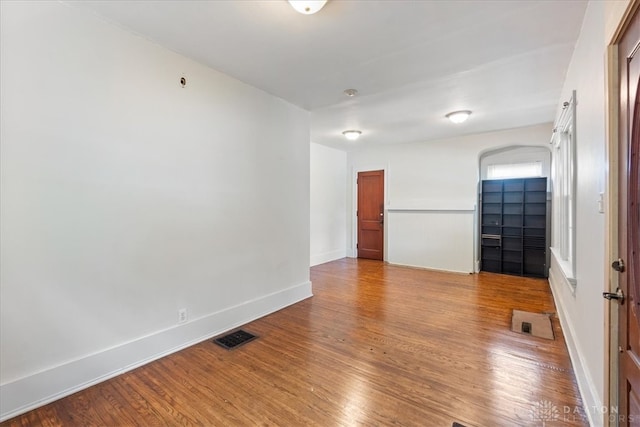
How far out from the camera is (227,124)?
295 cm

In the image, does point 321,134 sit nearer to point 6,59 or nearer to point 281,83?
point 281,83

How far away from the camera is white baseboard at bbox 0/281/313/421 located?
174cm

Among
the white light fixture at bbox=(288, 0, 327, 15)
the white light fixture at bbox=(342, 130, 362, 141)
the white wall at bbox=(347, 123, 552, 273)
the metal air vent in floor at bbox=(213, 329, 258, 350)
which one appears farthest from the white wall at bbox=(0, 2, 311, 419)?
the white wall at bbox=(347, 123, 552, 273)

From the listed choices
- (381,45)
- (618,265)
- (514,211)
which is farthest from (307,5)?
(514,211)

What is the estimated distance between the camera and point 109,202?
2117 mm

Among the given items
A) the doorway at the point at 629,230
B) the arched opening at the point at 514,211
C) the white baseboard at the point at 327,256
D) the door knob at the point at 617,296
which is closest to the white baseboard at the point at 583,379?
the doorway at the point at 629,230

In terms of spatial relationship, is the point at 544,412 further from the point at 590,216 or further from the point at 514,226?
the point at 514,226

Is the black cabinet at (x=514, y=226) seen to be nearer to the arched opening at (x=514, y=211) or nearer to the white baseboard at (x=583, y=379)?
the arched opening at (x=514, y=211)

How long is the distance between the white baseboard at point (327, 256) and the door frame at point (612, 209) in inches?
197

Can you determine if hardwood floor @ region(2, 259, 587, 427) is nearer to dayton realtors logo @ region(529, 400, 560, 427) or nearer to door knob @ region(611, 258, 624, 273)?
dayton realtors logo @ region(529, 400, 560, 427)

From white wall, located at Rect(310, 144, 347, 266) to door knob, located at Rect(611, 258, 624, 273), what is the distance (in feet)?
16.5

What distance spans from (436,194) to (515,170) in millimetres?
1498

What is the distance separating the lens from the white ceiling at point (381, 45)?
6.50 ft

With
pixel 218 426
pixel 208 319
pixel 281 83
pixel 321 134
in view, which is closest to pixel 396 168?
pixel 321 134
